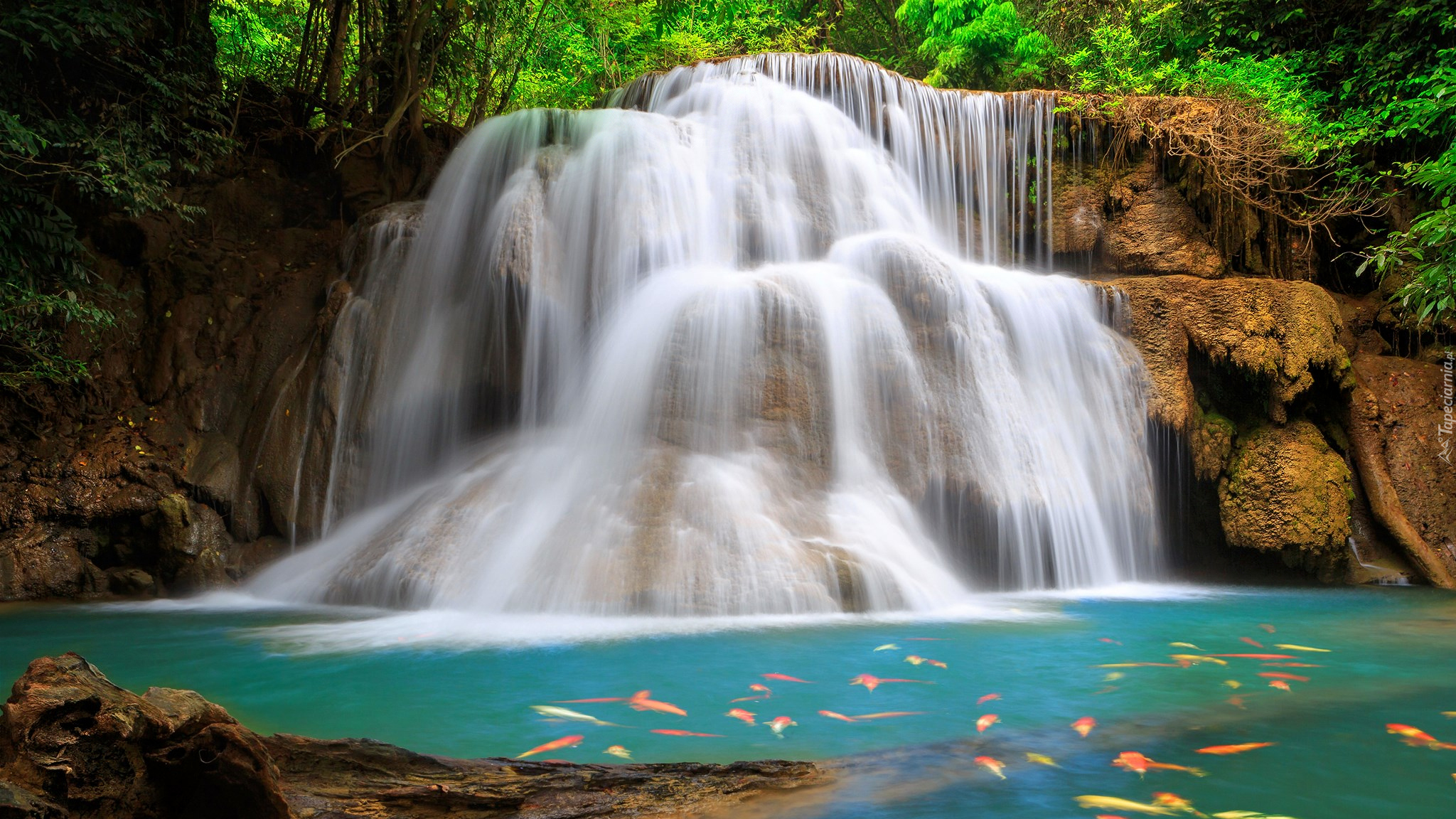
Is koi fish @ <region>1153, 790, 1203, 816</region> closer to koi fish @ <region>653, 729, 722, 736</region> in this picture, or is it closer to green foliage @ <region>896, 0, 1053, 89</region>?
koi fish @ <region>653, 729, 722, 736</region>

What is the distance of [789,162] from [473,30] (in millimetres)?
5060

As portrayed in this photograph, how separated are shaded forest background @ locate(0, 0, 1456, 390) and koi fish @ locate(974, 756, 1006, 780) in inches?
255

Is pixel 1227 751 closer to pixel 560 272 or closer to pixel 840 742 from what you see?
pixel 840 742

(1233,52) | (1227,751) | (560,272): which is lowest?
(1227,751)

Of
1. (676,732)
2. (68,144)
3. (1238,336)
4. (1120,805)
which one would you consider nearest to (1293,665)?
(1120,805)

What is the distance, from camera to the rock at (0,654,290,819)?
2.02 m

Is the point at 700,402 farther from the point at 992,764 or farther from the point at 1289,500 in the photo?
the point at 1289,500

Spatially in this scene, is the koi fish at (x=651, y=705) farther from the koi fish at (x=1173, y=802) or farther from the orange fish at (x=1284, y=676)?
the orange fish at (x=1284, y=676)

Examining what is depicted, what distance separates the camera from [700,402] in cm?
789

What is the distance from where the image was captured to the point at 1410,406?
32.3 feet

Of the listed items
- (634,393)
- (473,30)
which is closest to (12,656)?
(634,393)

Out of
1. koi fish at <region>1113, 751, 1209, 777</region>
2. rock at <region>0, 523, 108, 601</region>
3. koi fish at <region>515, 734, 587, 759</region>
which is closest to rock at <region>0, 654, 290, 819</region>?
koi fish at <region>515, 734, 587, 759</region>

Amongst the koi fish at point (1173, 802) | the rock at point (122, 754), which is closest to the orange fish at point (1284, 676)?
the koi fish at point (1173, 802)

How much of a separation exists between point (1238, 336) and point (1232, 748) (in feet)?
22.7
